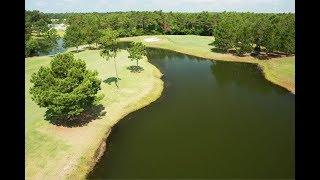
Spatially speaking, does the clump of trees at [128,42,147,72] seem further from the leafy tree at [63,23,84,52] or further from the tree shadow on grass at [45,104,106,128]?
the leafy tree at [63,23,84,52]

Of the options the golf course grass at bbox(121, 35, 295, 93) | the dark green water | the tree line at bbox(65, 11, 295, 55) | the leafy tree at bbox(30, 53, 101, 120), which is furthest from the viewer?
the tree line at bbox(65, 11, 295, 55)

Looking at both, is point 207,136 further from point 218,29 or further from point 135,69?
point 218,29

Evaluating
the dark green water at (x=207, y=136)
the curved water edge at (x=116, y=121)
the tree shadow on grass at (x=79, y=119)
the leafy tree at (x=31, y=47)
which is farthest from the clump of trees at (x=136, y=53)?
the leafy tree at (x=31, y=47)

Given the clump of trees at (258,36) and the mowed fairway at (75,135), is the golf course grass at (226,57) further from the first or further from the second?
the mowed fairway at (75,135)

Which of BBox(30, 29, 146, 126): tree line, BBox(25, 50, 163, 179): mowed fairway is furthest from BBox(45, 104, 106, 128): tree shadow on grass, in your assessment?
BBox(25, 50, 163, 179): mowed fairway

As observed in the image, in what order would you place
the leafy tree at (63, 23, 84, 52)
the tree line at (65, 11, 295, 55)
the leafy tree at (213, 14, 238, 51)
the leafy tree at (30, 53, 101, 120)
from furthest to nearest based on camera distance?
the leafy tree at (63, 23, 84, 52) < the leafy tree at (213, 14, 238, 51) < the tree line at (65, 11, 295, 55) < the leafy tree at (30, 53, 101, 120)

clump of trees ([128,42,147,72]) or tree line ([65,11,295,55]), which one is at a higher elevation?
tree line ([65,11,295,55])

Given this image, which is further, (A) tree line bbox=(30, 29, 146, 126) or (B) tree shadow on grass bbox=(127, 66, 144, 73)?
(B) tree shadow on grass bbox=(127, 66, 144, 73)
